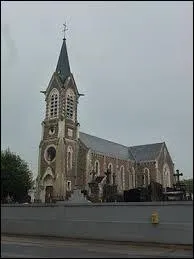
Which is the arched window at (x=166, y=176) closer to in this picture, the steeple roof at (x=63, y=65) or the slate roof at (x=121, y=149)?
the slate roof at (x=121, y=149)

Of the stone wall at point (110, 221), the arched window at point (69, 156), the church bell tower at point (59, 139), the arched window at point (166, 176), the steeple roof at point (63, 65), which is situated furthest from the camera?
the arched window at point (166, 176)

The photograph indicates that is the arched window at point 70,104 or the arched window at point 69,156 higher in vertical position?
the arched window at point 70,104

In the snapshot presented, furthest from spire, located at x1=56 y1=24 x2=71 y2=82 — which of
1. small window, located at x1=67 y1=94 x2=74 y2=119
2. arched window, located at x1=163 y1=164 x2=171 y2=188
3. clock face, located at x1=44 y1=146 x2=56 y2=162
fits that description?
arched window, located at x1=163 y1=164 x2=171 y2=188

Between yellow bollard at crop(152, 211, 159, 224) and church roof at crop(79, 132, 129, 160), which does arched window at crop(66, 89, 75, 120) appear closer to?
church roof at crop(79, 132, 129, 160)

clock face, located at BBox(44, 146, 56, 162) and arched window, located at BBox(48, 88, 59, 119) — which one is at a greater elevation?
arched window, located at BBox(48, 88, 59, 119)

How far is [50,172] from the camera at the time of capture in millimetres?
54250

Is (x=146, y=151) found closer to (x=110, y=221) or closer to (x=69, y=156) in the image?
(x=69, y=156)

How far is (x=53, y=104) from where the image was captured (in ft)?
192

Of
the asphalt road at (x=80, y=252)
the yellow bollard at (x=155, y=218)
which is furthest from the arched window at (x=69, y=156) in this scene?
→ the yellow bollard at (x=155, y=218)

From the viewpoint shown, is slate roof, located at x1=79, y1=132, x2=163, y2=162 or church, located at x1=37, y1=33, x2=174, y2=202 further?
slate roof, located at x1=79, y1=132, x2=163, y2=162

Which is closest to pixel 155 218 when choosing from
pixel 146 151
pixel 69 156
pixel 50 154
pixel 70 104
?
pixel 69 156

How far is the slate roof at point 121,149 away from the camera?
6183cm

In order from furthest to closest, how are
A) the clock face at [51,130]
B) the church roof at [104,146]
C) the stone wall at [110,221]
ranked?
1. the church roof at [104,146]
2. the clock face at [51,130]
3. the stone wall at [110,221]

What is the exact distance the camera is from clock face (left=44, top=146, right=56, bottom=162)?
182 ft
